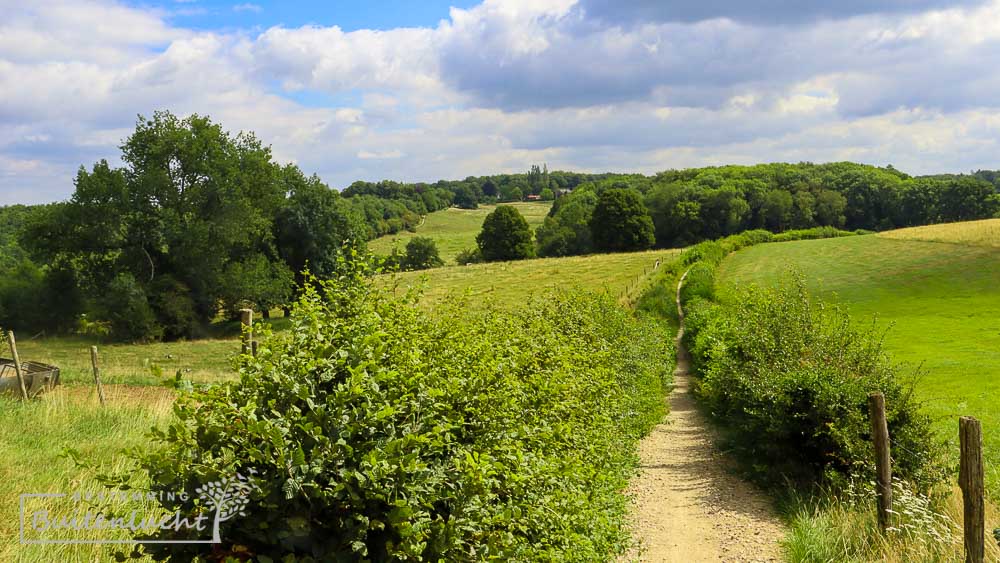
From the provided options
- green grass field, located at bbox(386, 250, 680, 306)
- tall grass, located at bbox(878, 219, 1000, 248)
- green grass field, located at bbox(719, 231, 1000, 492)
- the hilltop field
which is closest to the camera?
the hilltop field

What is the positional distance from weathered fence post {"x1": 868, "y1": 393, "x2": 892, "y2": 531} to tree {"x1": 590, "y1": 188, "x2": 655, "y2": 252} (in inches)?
2608

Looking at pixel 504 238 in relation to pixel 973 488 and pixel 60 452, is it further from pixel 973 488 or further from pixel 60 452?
pixel 973 488

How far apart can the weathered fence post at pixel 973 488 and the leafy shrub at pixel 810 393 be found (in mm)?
2956

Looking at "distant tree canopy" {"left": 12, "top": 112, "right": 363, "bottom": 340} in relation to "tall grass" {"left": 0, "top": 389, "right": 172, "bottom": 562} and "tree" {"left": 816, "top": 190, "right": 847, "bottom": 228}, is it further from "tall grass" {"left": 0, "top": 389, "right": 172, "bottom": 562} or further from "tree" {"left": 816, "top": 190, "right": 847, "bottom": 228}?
"tree" {"left": 816, "top": 190, "right": 847, "bottom": 228}

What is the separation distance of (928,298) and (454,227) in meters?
78.1

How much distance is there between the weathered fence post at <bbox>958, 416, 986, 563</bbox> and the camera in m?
5.88

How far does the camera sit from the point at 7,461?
6473mm

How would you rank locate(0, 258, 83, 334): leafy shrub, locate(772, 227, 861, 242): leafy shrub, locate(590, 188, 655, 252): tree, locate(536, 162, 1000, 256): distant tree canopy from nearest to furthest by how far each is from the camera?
locate(0, 258, 83, 334): leafy shrub, locate(772, 227, 861, 242): leafy shrub, locate(590, 188, 655, 252): tree, locate(536, 162, 1000, 256): distant tree canopy

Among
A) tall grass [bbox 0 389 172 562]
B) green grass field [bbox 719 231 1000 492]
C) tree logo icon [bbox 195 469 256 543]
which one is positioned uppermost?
tree logo icon [bbox 195 469 256 543]

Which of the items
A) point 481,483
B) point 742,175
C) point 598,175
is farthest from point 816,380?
point 598,175

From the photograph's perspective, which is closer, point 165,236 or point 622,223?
point 165,236

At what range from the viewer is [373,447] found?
3.29m

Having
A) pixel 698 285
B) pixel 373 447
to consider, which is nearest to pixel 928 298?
pixel 698 285

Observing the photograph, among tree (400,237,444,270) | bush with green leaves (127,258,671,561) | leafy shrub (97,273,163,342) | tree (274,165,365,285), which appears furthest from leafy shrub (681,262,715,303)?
tree (400,237,444,270)
